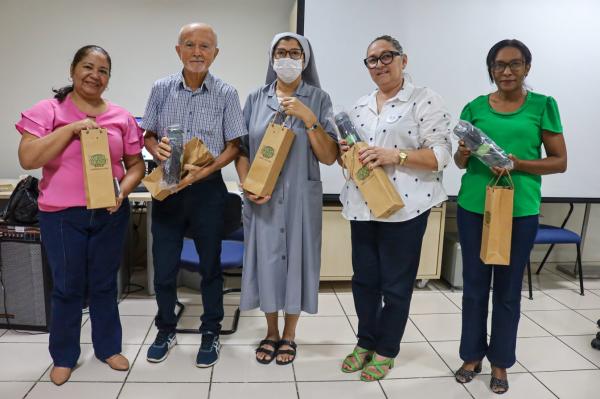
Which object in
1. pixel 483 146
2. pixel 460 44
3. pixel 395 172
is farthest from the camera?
pixel 460 44

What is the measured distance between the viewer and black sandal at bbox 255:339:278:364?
2.13 m

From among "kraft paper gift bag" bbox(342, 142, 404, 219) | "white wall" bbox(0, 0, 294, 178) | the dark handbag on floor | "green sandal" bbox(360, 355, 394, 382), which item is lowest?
"green sandal" bbox(360, 355, 394, 382)

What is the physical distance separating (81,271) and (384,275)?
4.33ft

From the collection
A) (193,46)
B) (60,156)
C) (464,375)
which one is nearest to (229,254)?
(60,156)

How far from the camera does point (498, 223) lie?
172cm

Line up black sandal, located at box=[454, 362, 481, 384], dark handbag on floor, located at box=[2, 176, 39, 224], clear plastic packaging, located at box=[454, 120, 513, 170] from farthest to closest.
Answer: dark handbag on floor, located at box=[2, 176, 39, 224]
black sandal, located at box=[454, 362, 481, 384]
clear plastic packaging, located at box=[454, 120, 513, 170]

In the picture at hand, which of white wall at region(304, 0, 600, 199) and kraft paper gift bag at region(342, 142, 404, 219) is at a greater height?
white wall at region(304, 0, 600, 199)

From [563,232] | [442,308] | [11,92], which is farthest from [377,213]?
[11,92]

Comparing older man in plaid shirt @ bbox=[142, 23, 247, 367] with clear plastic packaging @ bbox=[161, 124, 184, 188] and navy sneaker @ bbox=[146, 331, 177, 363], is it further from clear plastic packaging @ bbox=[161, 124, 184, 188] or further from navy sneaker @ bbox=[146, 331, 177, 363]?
navy sneaker @ bbox=[146, 331, 177, 363]

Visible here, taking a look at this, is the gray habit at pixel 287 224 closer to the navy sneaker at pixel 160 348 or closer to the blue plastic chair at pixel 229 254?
the blue plastic chair at pixel 229 254

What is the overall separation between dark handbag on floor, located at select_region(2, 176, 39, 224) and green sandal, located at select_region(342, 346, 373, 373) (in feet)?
5.92

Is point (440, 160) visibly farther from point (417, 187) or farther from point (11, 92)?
point (11, 92)

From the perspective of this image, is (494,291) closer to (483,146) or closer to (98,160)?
(483,146)

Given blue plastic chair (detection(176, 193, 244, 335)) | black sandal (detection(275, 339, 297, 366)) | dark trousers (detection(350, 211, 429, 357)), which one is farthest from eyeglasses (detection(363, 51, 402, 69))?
black sandal (detection(275, 339, 297, 366))
